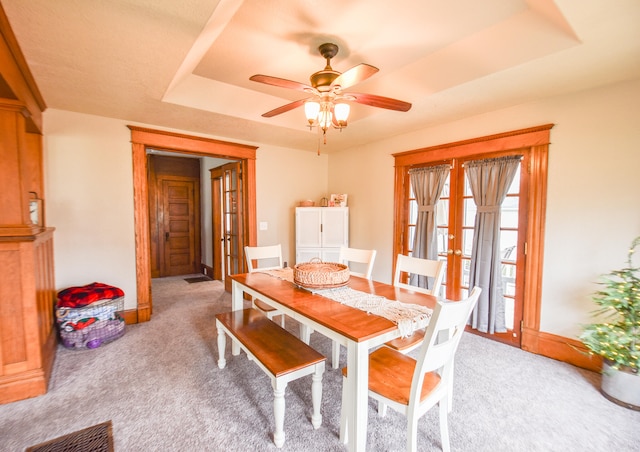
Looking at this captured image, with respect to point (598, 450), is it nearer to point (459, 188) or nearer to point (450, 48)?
point (459, 188)

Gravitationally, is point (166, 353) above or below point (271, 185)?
below

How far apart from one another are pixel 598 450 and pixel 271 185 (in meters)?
4.18

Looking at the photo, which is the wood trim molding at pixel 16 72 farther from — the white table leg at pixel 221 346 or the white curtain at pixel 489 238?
the white curtain at pixel 489 238

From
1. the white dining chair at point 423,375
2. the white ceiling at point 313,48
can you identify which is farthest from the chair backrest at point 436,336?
the white ceiling at point 313,48

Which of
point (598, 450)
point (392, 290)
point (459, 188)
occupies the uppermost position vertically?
point (459, 188)

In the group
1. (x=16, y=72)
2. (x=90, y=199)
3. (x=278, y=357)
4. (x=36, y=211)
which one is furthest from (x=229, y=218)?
(x=278, y=357)

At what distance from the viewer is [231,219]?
4.81 m

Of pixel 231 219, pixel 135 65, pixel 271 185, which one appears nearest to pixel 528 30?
pixel 135 65

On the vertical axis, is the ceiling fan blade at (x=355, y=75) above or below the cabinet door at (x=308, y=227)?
above

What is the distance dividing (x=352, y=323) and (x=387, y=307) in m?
0.34

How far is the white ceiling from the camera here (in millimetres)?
1610

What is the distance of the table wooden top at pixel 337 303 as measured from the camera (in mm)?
1461

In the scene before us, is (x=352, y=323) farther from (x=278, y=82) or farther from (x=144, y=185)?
(x=144, y=185)

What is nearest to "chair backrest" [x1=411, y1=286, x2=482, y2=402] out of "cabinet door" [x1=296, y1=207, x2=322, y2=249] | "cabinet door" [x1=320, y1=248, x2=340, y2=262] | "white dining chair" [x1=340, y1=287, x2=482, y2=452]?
"white dining chair" [x1=340, y1=287, x2=482, y2=452]
